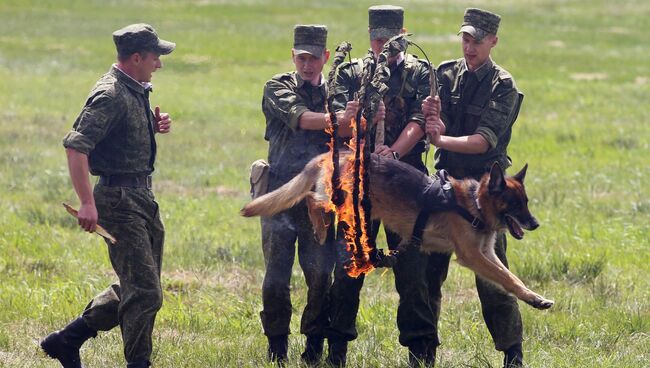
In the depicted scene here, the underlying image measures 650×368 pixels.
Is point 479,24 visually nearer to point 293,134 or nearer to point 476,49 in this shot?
point 476,49

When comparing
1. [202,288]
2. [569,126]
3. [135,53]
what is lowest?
[569,126]

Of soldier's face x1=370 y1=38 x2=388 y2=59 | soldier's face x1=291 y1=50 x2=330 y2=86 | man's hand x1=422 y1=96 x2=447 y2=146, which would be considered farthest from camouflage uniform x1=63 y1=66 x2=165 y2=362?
man's hand x1=422 y1=96 x2=447 y2=146

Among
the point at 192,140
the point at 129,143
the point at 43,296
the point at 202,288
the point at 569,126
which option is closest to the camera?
the point at 129,143

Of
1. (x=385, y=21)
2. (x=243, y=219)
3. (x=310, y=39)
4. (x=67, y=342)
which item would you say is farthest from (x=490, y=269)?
(x=243, y=219)

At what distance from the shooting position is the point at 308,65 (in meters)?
7.13

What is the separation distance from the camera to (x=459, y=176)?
23.5 feet

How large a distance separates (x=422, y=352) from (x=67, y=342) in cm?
221

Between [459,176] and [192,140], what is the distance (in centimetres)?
1203

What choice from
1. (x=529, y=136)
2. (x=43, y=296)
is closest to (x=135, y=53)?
(x=43, y=296)

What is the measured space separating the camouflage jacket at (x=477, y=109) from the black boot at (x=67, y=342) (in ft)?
8.09

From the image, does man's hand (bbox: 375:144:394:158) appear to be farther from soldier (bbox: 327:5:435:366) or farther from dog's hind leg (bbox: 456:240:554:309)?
dog's hind leg (bbox: 456:240:554:309)

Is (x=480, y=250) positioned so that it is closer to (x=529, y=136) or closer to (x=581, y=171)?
(x=581, y=171)

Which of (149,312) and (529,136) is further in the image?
(529,136)

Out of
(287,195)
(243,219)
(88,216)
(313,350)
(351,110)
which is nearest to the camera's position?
(88,216)
